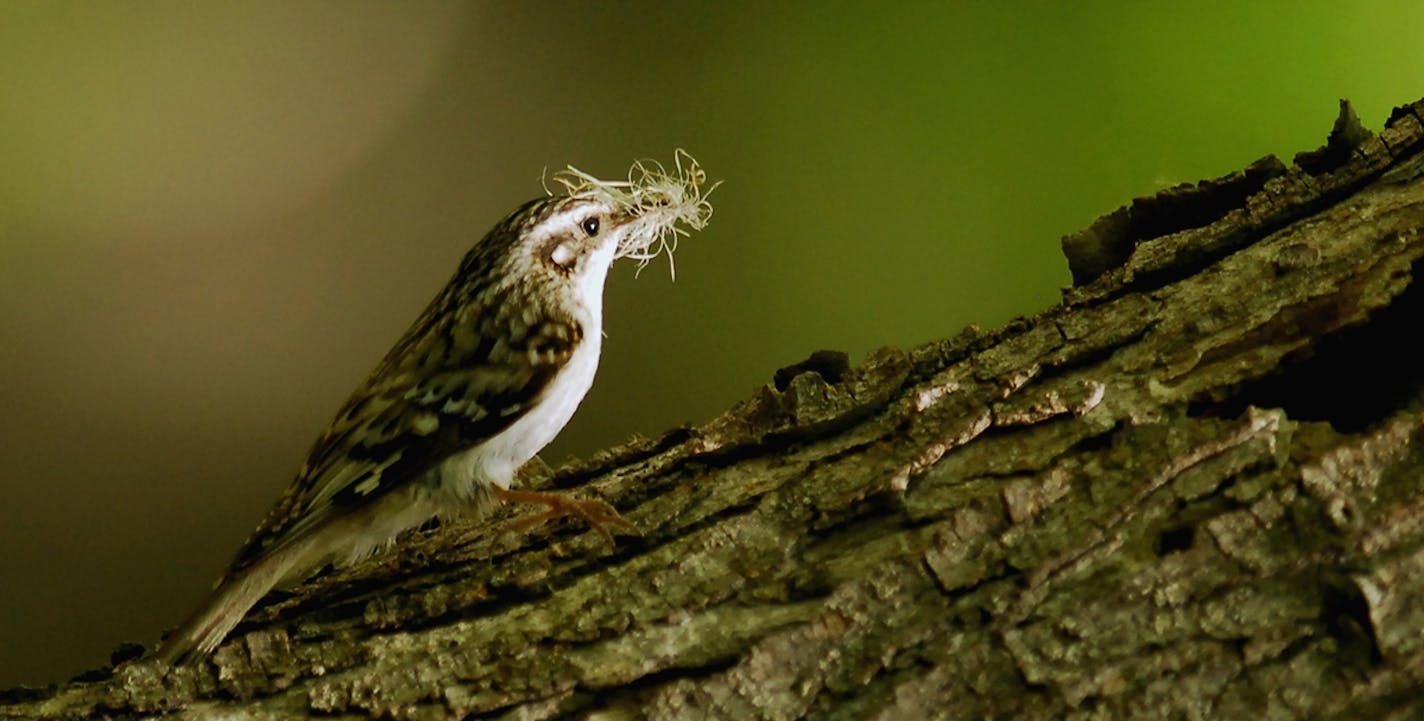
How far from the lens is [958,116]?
1.92m

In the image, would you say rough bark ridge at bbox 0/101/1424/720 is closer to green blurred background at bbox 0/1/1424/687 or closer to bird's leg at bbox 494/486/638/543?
bird's leg at bbox 494/486/638/543

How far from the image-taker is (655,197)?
6.01ft

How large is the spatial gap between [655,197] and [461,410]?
23.1 inches

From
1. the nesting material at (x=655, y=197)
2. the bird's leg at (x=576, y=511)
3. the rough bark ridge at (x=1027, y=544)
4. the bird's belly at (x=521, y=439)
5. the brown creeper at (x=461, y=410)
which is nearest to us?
the rough bark ridge at (x=1027, y=544)

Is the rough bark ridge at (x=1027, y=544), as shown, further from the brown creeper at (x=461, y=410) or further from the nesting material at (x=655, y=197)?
the nesting material at (x=655, y=197)

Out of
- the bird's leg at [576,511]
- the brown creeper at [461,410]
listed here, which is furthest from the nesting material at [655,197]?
the bird's leg at [576,511]

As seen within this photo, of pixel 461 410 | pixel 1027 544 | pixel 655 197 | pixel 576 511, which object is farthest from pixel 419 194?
pixel 1027 544

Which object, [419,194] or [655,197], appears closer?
[655,197]

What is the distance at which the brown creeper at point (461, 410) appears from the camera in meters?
1.23

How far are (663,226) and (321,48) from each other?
760 millimetres

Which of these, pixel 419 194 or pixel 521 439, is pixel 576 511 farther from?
pixel 419 194

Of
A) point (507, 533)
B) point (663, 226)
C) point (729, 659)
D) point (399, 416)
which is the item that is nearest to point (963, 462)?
point (729, 659)

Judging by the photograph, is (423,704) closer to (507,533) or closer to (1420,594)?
(507,533)

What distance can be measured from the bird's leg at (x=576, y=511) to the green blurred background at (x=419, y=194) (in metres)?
0.78
